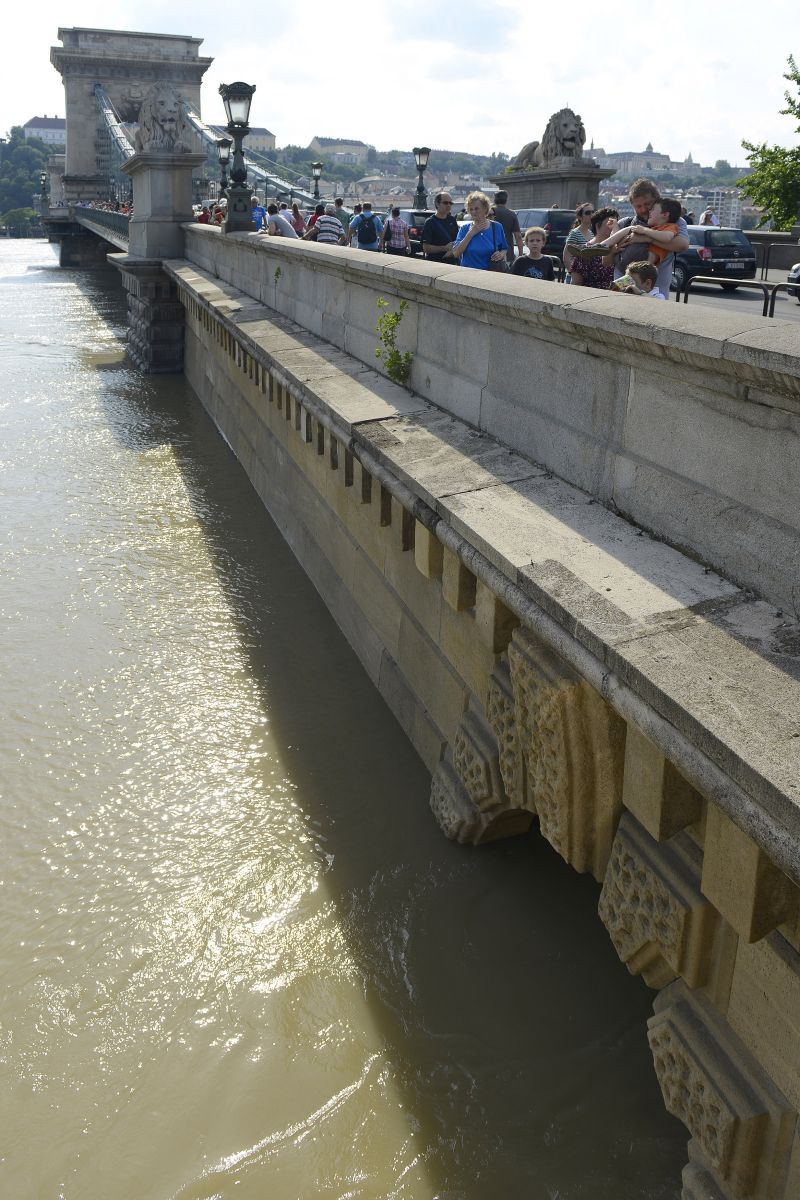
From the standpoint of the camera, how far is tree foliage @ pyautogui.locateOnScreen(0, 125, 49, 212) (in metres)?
134

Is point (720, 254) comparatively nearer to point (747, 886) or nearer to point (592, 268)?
point (592, 268)

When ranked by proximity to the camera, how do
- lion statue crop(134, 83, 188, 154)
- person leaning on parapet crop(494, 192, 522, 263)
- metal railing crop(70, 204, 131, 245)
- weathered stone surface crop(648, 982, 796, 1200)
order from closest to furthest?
1. weathered stone surface crop(648, 982, 796, 1200)
2. person leaning on parapet crop(494, 192, 522, 263)
3. lion statue crop(134, 83, 188, 154)
4. metal railing crop(70, 204, 131, 245)

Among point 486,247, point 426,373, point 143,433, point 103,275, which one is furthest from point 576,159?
point 103,275

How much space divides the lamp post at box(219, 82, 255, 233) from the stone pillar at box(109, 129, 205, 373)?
5.12 metres

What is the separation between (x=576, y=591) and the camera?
3803 mm

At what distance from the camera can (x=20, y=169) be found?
5561 inches

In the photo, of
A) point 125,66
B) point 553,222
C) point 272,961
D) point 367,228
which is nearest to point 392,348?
point 272,961

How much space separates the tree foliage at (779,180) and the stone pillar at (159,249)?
15.3 meters

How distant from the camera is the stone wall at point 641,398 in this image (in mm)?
3525

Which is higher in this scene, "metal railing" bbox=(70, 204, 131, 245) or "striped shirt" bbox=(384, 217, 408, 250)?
"metal railing" bbox=(70, 204, 131, 245)

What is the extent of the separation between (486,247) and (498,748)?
4.79 meters

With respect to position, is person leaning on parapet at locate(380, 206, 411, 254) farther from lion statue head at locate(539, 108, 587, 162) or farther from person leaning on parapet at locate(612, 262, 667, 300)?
lion statue head at locate(539, 108, 587, 162)

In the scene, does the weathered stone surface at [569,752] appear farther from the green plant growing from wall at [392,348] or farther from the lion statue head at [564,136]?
the lion statue head at [564,136]

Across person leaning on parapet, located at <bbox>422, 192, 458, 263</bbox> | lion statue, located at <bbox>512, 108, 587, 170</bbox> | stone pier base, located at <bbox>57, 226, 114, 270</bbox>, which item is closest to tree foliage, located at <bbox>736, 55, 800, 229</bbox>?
lion statue, located at <bbox>512, 108, 587, 170</bbox>
